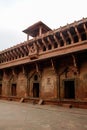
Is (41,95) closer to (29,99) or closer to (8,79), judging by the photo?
(29,99)

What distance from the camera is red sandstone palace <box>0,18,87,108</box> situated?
985cm

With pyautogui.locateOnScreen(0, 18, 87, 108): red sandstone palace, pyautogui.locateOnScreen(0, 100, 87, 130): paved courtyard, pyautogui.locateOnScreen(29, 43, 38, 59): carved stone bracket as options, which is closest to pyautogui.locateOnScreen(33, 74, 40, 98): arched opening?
pyautogui.locateOnScreen(0, 18, 87, 108): red sandstone palace

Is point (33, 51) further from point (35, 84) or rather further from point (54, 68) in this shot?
point (54, 68)

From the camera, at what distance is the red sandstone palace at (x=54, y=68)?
9.85 m

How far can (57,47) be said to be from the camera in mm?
12211

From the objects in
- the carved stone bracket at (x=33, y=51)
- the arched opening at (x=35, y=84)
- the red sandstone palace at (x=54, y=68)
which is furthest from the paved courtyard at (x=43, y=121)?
the carved stone bracket at (x=33, y=51)

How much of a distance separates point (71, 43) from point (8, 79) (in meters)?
8.80

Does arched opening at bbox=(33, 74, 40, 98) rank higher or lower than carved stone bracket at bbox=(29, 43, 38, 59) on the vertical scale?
lower

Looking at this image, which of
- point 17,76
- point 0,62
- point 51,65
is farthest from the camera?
point 0,62

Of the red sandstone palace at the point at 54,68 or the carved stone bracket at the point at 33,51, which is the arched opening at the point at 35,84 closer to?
the red sandstone palace at the point at 54,68

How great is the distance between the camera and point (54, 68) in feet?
36.6

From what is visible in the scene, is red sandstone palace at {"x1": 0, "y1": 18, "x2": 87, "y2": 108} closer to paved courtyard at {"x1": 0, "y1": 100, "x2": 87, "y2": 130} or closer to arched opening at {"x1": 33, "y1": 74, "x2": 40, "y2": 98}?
arched opening at {"x1": 33, "y1": 74, "x2": 40, "y2": 98}

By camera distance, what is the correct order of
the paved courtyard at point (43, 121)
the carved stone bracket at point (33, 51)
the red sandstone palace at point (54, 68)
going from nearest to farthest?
the paved courtyard at point (43, 121) < the red sandstone palace at point (54, 68) < the carved stone bracket at point (33, 51)

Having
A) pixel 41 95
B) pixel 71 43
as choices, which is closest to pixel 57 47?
pixel 71 43
